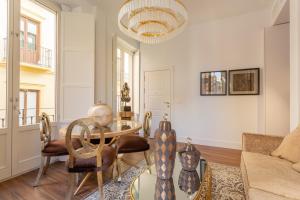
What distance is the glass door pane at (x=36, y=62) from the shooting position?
257 centimetres

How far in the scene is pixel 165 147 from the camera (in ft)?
4.08

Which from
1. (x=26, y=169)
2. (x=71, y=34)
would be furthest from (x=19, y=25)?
(x=26, y=169)

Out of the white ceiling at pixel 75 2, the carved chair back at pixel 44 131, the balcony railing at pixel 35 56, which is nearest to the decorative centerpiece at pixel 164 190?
the carved chair back at pixel 44 131

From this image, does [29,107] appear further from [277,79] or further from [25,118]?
[277,79]

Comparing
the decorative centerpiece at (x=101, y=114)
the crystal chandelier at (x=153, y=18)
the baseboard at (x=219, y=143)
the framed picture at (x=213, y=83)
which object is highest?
the crystal chandelier at (x=153, y=18)

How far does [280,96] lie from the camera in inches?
125

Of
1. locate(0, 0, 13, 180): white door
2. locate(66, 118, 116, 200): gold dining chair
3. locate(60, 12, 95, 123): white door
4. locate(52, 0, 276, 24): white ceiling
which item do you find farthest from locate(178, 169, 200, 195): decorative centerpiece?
locate(52, 0, 276, 24): white ceiling

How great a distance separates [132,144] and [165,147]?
1.25 metres

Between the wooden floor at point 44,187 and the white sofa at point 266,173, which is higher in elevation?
the white sofa at point 266,173

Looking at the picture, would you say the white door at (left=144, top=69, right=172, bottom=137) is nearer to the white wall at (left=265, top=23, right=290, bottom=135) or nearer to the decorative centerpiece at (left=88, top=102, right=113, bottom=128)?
the white wall at (left=265, top=23, right=290, bottom=135)

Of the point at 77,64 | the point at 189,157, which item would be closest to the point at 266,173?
the point at 189,157

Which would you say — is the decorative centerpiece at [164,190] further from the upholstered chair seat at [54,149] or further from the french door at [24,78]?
the french door at [24,78]

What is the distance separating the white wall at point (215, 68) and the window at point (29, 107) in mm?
3118

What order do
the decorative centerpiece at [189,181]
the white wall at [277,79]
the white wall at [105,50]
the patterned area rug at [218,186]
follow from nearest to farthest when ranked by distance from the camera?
1. the decorative centerpiece at [189,181]
2. the patterned area rug at [218,186]
3. the white wall at [277,79]
4. the white wall at [105,50]
